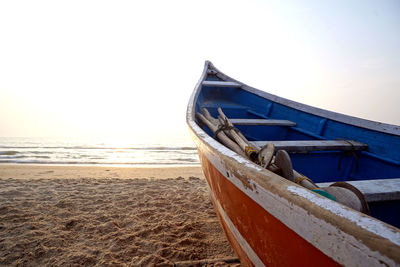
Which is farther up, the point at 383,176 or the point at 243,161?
the point at 243,161

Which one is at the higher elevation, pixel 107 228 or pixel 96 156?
→ pixel 96 156

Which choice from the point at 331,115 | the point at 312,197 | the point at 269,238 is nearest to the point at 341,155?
the point at 331,115

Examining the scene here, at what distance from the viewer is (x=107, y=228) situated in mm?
2879

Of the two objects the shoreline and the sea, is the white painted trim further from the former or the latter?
the sea

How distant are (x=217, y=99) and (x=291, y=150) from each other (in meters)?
2.91

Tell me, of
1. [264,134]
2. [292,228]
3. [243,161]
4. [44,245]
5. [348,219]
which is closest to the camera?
[348,219]

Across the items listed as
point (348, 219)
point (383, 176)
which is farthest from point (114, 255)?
point (383, 176)

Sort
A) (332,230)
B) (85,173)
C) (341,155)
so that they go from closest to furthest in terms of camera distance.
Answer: (332,230)
(341,155)
(85,173)

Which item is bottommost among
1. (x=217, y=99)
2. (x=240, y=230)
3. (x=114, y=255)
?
(x=114, y=255)

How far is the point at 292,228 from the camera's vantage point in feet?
2.30

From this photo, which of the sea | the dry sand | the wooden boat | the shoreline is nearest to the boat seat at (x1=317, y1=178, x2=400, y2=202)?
the wooden boat

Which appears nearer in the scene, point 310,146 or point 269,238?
point 269,238

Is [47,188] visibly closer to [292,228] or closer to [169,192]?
[169,192]

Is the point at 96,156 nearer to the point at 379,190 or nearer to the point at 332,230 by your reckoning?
the point at 379,190
